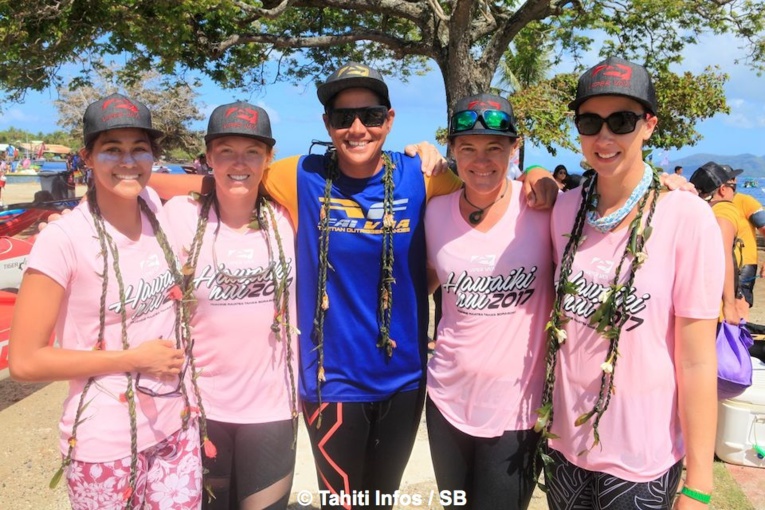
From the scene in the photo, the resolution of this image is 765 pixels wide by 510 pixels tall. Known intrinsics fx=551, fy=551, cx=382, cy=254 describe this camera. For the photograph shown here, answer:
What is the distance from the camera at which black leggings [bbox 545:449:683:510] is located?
6.97ft

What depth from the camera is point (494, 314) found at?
249cm

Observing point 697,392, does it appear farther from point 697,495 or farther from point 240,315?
point 240,315

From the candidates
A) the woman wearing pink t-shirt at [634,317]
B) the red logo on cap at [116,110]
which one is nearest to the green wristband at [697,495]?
the woman wearing pink t-shirt at [634,317]

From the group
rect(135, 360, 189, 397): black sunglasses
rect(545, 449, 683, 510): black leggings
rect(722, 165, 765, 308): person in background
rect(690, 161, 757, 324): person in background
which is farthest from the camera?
rect(722, 165, 765, 308): person in background

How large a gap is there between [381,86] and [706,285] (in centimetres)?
165

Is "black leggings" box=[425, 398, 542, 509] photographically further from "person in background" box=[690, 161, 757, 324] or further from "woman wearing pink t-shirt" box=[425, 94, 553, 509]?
"person in background" box=[690, 161, 757, 324]

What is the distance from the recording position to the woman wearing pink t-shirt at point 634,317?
203 cm

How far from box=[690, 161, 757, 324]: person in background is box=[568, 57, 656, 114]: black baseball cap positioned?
3.59 metres

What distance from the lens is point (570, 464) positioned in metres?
2.31

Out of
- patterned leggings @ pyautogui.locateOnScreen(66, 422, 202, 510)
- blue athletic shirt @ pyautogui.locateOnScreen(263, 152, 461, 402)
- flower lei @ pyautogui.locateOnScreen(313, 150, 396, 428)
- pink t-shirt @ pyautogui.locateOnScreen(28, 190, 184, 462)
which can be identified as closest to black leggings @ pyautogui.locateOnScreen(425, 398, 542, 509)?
blue athletic shirt @ pyautogui.locateOnScreen(263, 152, 461, 402)

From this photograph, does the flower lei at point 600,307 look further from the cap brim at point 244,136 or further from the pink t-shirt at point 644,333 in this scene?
the cap brim at point 244,136

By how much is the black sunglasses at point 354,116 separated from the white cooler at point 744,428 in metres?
3.75

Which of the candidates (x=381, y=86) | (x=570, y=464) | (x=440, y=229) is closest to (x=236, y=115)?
(x=381, y=86)

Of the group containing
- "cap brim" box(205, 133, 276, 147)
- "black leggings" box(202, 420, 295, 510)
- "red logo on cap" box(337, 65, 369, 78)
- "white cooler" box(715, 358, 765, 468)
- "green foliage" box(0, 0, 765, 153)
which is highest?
"green foliage" box(0, 0, 765, 153)
